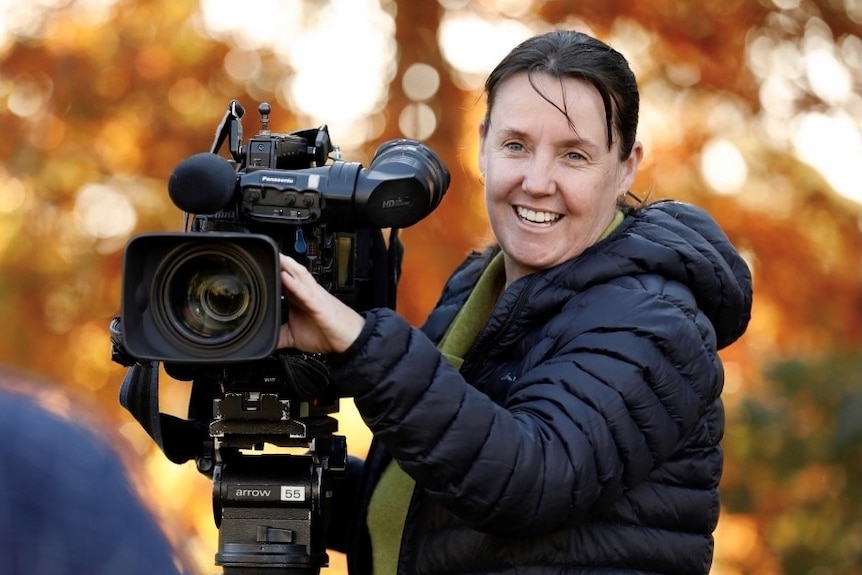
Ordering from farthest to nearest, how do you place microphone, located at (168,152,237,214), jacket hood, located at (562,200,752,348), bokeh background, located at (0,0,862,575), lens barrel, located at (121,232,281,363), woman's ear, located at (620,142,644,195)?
bokeh background, located at (0,0,862,575) → woman's ear, located at (620,142,644,195) → jacket hood, located at (562,200,752,348) → microphone, located at (168,152,237,214) → lens barrel, located at (121,232,281,363)

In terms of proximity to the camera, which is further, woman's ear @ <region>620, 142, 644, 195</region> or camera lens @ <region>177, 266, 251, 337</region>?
woman's ear @ <region>620, 142, 644, 195</region>

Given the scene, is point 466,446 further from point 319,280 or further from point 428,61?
point 428,61

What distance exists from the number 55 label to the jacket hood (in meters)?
0.59

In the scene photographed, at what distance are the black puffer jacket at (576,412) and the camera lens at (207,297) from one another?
0.16 metres

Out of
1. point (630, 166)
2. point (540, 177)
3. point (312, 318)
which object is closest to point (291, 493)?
point (312, 318)

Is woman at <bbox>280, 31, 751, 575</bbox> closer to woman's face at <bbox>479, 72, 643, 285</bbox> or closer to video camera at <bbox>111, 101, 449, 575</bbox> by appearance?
woman's face at <bbox>479, 72, 643, 285</bbox>

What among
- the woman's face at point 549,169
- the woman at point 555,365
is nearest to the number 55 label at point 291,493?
the woman at point 555,365

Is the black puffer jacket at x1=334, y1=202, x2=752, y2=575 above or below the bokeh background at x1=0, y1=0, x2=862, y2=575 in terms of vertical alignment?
below

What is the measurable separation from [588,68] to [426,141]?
120 inches

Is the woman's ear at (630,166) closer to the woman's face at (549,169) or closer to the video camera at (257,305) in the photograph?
the woman's face at (549,169)

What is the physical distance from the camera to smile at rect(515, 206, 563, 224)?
7.77ft

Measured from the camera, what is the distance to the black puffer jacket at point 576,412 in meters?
1.92

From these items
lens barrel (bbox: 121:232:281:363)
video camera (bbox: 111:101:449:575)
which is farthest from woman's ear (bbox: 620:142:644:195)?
lens barrel (bbox: 121:232:281:363)

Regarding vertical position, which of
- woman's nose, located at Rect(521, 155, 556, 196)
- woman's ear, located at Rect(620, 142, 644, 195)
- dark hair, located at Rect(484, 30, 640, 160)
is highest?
dark hair, located at Rect(484, 30, 640, 160)
